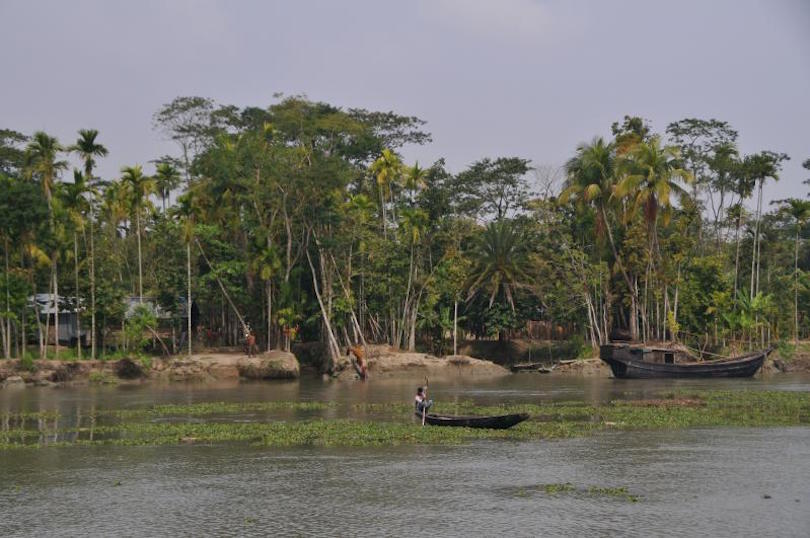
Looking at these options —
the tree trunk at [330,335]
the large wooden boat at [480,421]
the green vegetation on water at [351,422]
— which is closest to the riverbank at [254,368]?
the tree trunk at [330,335]

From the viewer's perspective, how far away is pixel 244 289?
60562 millimetres

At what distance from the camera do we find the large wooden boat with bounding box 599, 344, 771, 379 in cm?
5109

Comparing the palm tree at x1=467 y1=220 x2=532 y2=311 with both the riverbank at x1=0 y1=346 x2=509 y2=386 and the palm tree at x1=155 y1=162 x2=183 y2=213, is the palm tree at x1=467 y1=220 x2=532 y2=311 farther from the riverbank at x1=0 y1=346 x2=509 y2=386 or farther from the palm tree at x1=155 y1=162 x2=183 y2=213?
the palm tree at x1=155 y1=162 x2=183 y2=213

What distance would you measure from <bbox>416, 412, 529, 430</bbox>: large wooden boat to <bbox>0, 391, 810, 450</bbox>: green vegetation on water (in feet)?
0.82

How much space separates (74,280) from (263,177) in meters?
13.3

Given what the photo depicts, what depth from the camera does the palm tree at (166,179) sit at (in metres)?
59.6

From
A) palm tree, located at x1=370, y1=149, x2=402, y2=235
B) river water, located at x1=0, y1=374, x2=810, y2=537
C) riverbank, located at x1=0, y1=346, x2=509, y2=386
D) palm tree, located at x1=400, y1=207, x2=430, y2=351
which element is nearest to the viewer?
river water, located at x1=0, y1=374, x2=810, y2=537

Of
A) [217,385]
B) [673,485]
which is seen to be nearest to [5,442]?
[673,485]

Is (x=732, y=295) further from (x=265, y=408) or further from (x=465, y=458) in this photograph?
(x=465, y=458)

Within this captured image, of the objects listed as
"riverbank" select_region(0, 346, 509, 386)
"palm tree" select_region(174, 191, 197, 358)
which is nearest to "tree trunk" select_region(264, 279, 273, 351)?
"riverbank" select_region(0, 346, 509, 386)

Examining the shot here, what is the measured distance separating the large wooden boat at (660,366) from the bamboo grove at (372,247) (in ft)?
24.8

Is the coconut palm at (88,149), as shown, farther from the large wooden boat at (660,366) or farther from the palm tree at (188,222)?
the large wooden boat at (660,366)

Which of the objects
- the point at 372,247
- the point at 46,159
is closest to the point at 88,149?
the point at 46,159

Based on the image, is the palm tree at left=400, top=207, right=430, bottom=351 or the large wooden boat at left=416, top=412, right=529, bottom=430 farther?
the palm tree at left=400, top=207, right=430, bottom=351
